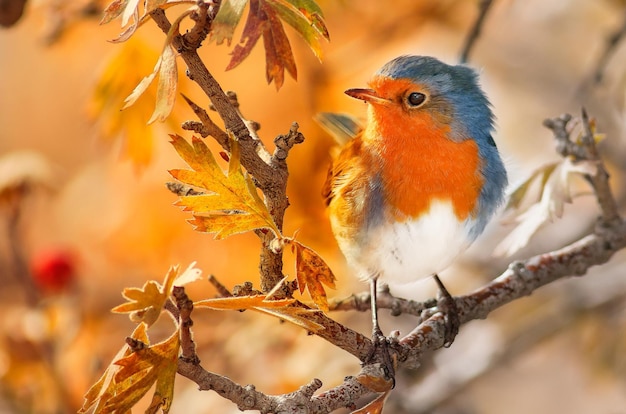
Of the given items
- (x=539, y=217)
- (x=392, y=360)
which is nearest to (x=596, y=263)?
(x=539, y=217)

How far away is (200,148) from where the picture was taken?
0.71 metres

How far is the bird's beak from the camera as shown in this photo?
96 cm

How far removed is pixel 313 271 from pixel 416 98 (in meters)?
0.36

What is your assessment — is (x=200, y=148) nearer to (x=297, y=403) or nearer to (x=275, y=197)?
(x=275, y=197)

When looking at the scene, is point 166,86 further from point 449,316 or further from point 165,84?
point 449,316

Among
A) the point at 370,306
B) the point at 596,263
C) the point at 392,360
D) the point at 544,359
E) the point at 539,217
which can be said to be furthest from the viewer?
the point at 544,359

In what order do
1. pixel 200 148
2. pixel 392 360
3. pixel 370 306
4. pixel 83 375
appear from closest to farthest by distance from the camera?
1. pixel 200 148
2. pixel 392 360
3. pixel 370 306
4. pixel 83 375

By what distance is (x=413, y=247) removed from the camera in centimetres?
102

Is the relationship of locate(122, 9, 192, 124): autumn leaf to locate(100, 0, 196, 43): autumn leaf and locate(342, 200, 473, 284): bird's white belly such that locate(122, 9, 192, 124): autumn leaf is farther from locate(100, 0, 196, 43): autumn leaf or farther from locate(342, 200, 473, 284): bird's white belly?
locate(342, 200, 473, 284): bird's white belly

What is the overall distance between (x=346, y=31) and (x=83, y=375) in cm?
108

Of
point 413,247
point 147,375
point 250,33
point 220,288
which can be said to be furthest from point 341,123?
point 147,375

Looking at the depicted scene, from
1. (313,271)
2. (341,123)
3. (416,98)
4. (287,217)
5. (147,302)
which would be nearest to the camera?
(147,302)

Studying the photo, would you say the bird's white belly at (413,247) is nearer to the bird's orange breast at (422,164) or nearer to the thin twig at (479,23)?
the bird's orange breast at (422,164)

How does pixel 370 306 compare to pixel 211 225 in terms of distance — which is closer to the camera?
pixel 211 225
